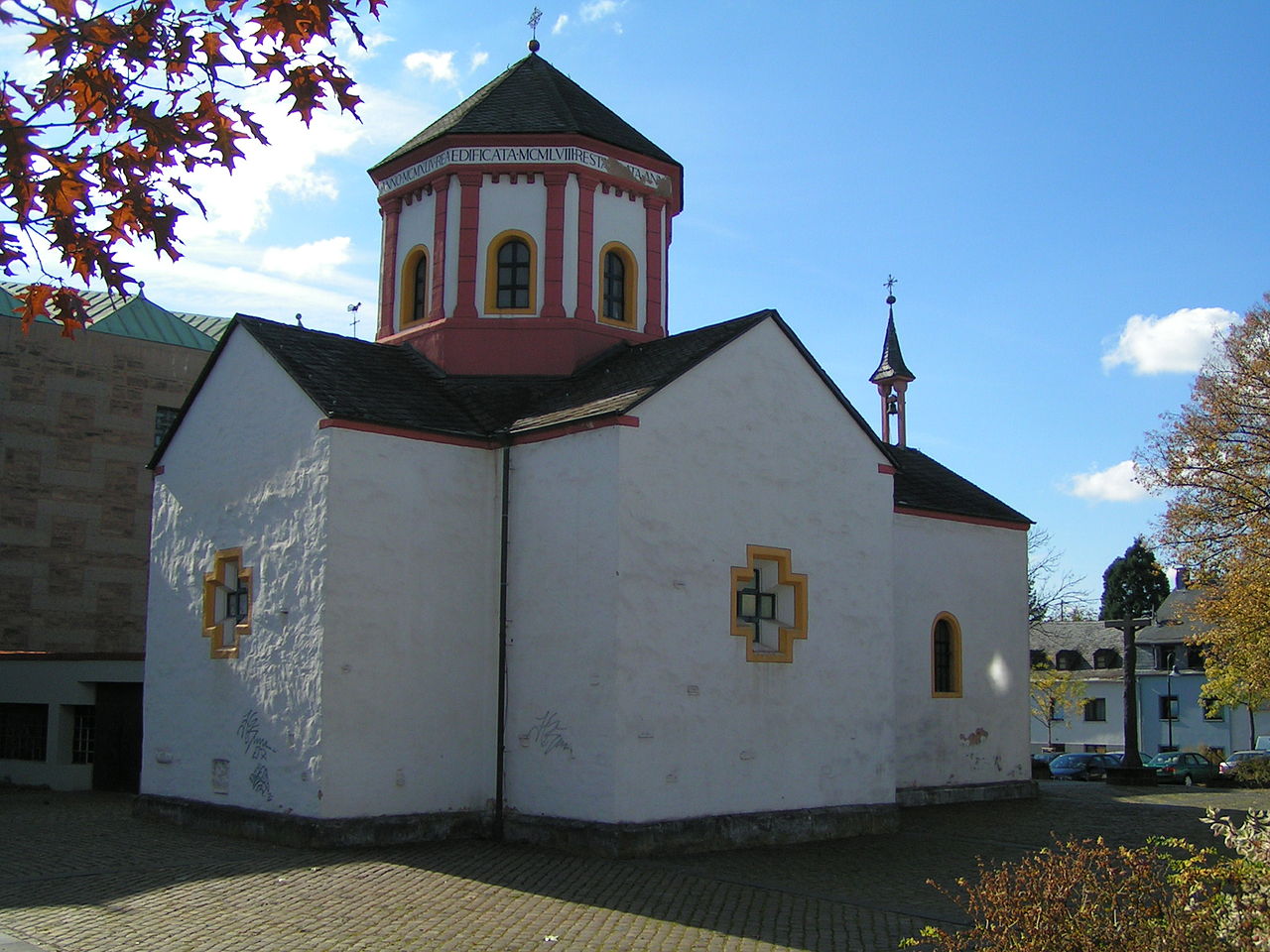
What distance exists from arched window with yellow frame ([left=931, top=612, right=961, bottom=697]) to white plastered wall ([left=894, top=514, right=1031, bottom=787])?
111 millimetres

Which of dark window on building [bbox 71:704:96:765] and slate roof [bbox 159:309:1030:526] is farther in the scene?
dark window on building [bbox 71:704:96:765]

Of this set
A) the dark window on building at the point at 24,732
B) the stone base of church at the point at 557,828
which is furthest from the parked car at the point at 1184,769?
the dark window on building at the point at 24,732

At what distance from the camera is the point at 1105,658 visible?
197ft

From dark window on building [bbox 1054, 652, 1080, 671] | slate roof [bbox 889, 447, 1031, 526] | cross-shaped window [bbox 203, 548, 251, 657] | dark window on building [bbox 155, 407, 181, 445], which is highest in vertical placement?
dark window on building [bbox 155, 407, 181, 445]

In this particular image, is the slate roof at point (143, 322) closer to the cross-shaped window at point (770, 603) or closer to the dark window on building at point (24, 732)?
the dark window on building at point (24, 732)

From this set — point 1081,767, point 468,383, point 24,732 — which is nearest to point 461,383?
point 468,383

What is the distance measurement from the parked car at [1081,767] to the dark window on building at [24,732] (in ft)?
97.5

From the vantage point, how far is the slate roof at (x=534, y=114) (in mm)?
19484

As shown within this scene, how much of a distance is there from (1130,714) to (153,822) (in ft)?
70.6

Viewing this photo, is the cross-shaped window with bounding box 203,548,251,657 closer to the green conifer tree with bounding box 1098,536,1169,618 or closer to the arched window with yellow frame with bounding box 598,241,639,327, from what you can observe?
the arched window with yellow frame with bounding box 598,241,639,327

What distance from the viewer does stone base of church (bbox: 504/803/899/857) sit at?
14.2 metres

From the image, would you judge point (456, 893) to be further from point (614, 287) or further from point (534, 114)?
point (534, 114)

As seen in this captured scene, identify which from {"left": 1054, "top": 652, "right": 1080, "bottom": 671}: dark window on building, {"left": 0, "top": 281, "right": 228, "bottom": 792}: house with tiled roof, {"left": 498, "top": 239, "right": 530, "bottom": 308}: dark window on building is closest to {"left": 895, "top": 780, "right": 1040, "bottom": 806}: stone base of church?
{"left": 498, "top": 239, "right": 530, "bottom": 308}: dark window on building

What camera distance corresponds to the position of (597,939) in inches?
396
